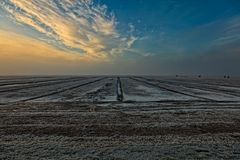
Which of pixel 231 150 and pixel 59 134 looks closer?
pixel 231 150

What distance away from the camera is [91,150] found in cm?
539

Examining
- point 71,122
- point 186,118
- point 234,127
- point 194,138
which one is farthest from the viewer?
point 186,118

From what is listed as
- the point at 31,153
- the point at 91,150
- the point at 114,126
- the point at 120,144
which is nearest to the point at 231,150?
the point at 120,144

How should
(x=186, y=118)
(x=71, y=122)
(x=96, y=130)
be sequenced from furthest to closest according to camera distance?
(x=186, y=118)
(x=71, y=122)
(x=96, y=130)

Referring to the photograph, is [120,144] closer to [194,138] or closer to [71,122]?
[194,138]

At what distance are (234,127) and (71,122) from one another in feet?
19.2

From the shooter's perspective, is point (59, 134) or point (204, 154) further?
point (59, 134)

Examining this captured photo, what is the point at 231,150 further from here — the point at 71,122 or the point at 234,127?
the point at 71,122

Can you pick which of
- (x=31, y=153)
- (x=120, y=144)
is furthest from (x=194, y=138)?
(x=31, y=153)

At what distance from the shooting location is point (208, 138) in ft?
21.4

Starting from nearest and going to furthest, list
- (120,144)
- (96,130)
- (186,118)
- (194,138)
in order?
(120,144) → (194,138) → (96,130) → (186,118)

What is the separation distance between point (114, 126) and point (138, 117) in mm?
2055

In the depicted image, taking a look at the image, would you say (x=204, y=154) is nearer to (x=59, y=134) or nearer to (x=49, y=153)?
(x=49, y=153)

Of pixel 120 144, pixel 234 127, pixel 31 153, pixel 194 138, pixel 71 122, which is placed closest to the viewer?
pixel 31 153
